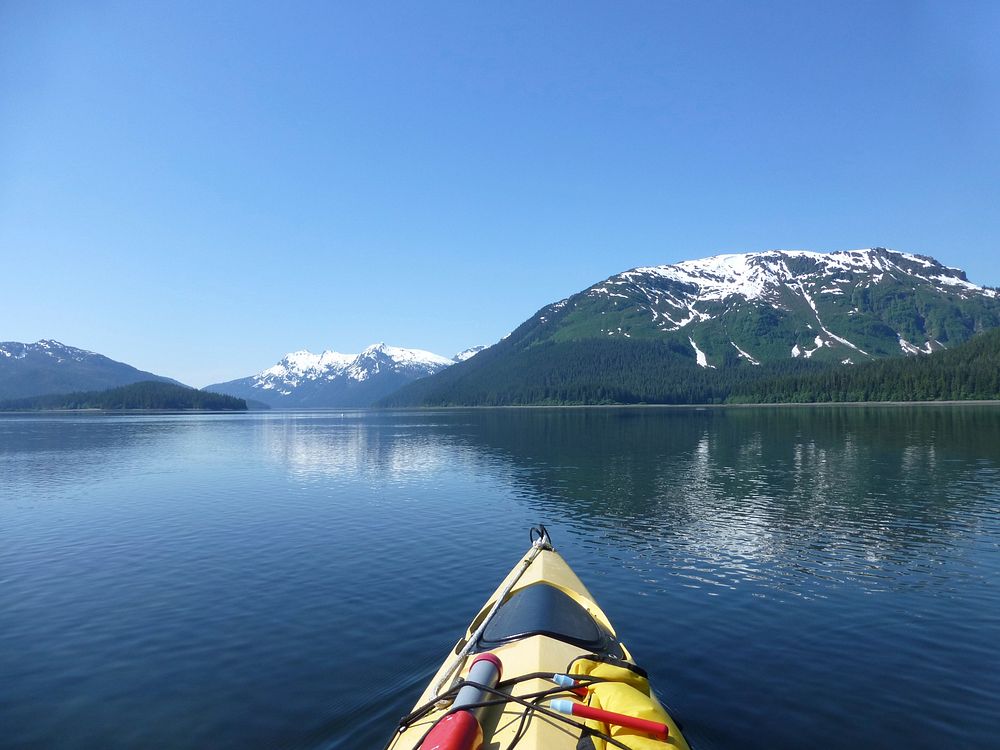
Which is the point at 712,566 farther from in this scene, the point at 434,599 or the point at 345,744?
the point at 345,744

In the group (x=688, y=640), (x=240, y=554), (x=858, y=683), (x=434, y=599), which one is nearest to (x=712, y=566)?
(x=688, y=640)

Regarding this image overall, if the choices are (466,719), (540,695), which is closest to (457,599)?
(540,695)

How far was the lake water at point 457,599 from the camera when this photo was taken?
541 inches

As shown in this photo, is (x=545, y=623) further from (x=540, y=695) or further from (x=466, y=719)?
(x=466, y=719)

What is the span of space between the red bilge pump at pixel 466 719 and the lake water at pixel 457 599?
453 cm

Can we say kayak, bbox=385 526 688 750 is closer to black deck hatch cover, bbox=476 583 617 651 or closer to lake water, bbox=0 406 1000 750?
black deck hatch cover, bbox=476 583 617 651

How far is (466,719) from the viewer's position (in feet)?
27.3

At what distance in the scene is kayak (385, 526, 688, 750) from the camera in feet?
27.3

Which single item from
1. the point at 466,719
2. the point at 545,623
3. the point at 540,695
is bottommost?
the point at 545,623

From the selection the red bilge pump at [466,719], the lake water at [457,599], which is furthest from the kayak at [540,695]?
the lake water at [457,599]

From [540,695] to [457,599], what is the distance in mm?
13582

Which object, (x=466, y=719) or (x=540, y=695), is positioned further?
(x=540, y=695)

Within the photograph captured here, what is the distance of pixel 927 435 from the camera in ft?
281

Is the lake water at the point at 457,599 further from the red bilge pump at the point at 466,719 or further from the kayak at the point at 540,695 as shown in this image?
the red bilge pump at the point at 466,719
